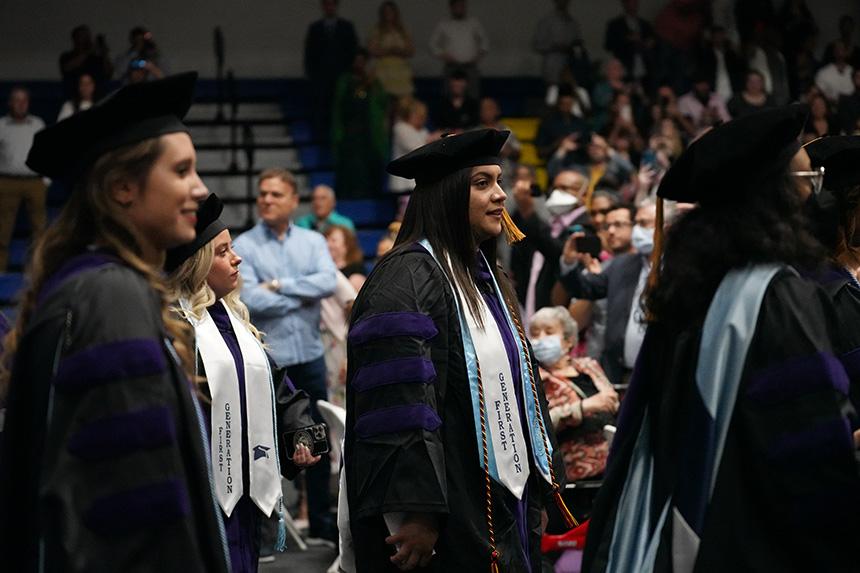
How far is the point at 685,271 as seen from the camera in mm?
3238

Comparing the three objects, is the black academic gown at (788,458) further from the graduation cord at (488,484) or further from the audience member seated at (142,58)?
the audience member seated at (142,58)

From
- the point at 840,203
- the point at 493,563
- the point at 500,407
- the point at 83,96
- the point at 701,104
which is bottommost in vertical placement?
the point at 493,563

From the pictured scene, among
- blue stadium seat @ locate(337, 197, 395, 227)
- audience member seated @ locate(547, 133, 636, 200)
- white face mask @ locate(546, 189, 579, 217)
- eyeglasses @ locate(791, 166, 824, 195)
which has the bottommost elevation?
eyeglasses @ locate(791, 166, 824, 195)

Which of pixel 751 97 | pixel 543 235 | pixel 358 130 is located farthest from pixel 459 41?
pixel 543 235

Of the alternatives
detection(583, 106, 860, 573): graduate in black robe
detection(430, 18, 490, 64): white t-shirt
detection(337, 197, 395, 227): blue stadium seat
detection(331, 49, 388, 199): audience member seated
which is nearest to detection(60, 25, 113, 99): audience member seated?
detection(331, 49, 388, 199): audience member seated

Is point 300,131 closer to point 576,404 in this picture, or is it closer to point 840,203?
point 576,404

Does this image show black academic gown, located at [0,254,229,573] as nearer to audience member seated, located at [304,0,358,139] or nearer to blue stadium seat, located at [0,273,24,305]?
blue stadium seat, located at [0,273,24,305]

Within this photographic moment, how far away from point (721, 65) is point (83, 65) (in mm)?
7071

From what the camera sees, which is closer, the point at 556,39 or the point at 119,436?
the point at 119,436

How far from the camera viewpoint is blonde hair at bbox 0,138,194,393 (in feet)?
8.95

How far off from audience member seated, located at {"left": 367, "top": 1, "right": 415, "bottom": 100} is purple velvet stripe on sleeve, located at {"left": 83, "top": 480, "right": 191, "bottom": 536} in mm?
12178

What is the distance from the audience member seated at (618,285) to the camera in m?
7.47

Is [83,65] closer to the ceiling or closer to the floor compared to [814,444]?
closer to the ceiling

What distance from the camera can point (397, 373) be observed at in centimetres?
382
